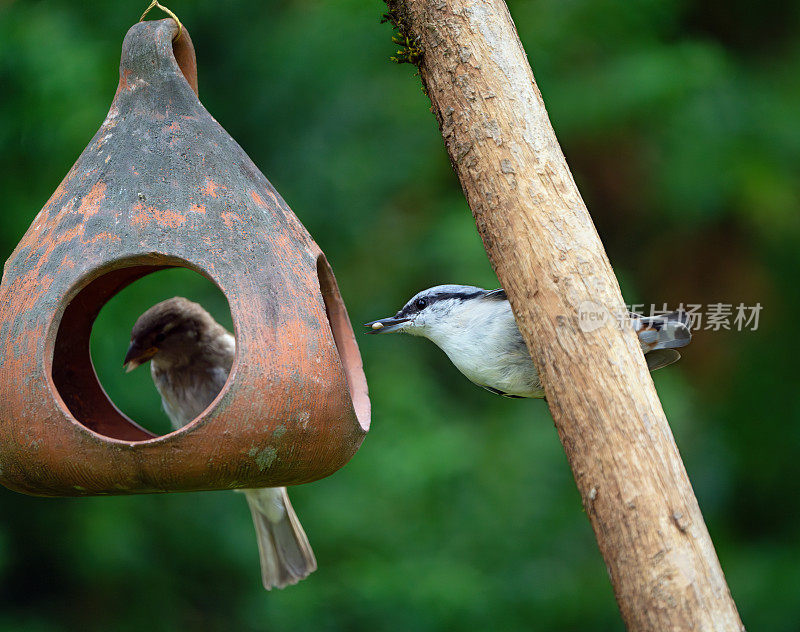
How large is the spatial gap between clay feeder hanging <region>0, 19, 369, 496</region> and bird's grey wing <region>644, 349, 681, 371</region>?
0.98 metres

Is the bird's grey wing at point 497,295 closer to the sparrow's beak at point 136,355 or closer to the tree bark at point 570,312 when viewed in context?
the tree bark at point 570,312

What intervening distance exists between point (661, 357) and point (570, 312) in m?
0.92

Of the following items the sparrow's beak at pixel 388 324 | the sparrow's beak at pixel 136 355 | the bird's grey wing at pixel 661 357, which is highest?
the sparrow's beak at pixel 136 355

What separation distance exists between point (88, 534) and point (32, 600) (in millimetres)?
556

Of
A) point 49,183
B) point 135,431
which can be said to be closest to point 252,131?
point 49,183

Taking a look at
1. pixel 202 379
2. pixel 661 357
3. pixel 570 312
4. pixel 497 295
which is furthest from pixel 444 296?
pixel 202 379

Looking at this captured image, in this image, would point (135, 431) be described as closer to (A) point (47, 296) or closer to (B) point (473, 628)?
(A) point (47, 296)

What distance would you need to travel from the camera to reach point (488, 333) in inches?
121

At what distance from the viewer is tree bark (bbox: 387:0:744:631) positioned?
2.19m

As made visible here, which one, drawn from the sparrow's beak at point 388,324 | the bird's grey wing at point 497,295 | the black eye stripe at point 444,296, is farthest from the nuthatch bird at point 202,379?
the bird's grey wing at point 497,295

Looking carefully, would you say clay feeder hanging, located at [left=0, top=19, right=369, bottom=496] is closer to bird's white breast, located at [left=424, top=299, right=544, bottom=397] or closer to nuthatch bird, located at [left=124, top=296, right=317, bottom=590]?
bird's white breast, located at [left=424, top=299, right=544, bottom=397]

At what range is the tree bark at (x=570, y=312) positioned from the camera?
219 centimetres

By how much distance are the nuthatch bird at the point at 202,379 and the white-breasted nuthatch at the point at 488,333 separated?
2.68 ft

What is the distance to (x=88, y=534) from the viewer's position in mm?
4766
